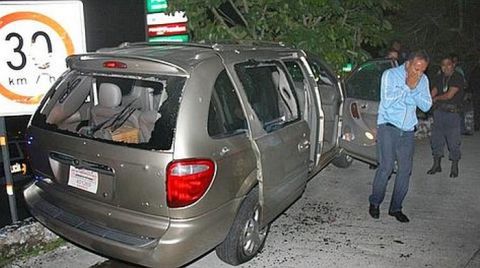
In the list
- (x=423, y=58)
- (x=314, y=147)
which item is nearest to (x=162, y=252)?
(x=314, y=147)

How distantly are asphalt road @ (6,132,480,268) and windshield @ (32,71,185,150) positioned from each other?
1.20 metres

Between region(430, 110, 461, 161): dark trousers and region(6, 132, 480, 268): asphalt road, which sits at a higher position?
region(430, 110, 461, 161): dark trousers

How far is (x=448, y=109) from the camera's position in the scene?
6484 millimetres

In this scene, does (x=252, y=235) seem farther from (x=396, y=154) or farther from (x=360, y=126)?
(x=360, y=126)

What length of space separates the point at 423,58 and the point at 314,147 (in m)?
1.39

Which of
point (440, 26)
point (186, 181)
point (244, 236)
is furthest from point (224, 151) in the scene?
point (440, 26)

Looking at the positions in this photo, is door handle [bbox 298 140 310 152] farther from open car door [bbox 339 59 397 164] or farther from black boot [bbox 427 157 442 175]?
black boot [bbox 427 157 442 175]

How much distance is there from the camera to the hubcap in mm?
4051

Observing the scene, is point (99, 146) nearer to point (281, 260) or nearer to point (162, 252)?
point (162, 252)

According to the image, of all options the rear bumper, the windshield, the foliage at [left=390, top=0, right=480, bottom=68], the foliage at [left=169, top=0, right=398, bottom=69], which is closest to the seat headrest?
the windshield

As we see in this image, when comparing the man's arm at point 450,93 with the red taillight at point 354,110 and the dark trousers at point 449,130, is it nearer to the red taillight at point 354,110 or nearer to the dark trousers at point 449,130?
the dark trousers at point 449,130

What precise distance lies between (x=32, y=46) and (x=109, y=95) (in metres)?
0.93

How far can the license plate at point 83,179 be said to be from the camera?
346 cm

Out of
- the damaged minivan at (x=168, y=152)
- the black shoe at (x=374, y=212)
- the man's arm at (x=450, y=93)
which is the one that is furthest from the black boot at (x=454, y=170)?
the damaged minivan at (x=168, y=152)
